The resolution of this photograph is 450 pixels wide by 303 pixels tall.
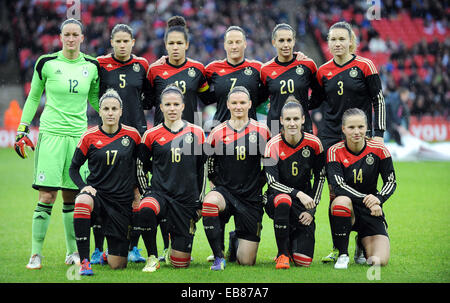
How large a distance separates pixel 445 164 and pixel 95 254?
10538 mm

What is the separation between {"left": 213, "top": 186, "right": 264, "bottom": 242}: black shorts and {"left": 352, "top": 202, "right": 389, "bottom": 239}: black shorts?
0.91 meters

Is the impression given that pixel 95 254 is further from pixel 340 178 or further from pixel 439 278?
pixel 439 278

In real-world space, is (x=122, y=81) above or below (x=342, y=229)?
above

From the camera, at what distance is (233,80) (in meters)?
6.35

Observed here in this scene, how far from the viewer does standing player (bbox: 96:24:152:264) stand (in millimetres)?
6160

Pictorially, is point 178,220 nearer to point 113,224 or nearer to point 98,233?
point 113,224

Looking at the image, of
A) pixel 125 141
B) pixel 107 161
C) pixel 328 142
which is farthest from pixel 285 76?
pixel 107 161

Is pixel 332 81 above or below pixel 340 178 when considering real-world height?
above

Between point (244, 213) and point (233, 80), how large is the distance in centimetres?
138

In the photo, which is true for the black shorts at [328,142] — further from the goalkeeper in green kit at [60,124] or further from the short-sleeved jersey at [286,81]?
the goalkeeper in green kit at [60,124]

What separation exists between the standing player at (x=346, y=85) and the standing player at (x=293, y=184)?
1.07ft

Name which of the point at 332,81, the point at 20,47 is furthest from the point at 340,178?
the point at 20,47

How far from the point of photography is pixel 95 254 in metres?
6.05

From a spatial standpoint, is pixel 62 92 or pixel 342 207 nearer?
pixel 342 207
